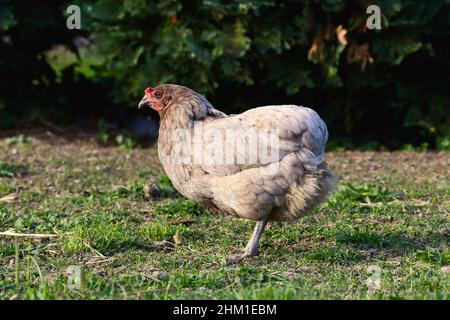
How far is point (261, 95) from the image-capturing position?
9.11 meters

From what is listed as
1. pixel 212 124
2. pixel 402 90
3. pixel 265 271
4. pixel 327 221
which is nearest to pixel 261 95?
pixel 402 90

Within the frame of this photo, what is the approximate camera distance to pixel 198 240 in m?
5.30

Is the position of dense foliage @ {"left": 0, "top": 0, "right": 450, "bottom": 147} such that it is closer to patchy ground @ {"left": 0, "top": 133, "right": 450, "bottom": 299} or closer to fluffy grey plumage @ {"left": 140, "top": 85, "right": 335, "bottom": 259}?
patchy ground @ {"left": 0, "top": 133, "right": 450, "bottom": 299}

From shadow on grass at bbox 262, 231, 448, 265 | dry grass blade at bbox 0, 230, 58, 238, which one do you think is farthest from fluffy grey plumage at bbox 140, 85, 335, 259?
dry grass blade at bbox 0, 230, 58, 238

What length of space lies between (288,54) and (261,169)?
159 inches

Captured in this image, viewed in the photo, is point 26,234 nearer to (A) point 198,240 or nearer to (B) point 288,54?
(A) point 198,240

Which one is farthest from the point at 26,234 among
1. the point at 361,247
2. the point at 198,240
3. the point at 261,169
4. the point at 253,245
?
the point at 361,247

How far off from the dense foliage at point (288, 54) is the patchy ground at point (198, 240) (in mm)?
1121

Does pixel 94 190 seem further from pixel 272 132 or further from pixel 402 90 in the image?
pixel 402 90

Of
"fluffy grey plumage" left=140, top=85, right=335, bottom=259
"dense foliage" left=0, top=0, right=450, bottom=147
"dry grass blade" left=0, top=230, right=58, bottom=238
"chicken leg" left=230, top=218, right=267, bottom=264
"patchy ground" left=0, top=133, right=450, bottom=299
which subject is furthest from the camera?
"dense foliage" left=0, top=0, right=450, bottom=147

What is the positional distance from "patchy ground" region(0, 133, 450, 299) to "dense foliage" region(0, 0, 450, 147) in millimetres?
1121

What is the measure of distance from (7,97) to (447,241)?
21.1 ft

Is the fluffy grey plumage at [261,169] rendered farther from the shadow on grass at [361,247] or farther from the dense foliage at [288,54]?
the dense foliage at [288,54]

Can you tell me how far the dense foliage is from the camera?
26.8 feet
